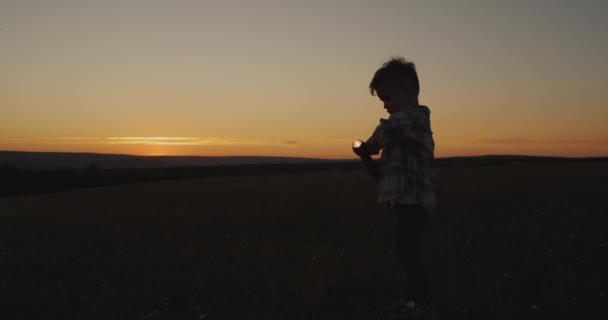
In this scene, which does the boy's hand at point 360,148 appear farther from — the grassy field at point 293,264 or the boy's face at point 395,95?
the grassy field at point 293,264

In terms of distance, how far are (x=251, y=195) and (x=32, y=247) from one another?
10856 millimetres

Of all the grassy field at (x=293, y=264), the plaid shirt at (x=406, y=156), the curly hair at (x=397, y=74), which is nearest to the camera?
the plaid shirt at (x=406, y=156)

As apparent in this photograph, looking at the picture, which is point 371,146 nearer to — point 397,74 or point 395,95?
point 395,95

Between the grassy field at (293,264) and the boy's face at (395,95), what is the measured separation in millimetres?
2442

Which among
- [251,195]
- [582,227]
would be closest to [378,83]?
[582,227]

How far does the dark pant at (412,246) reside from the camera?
4.23 m

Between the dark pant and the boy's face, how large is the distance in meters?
0.98

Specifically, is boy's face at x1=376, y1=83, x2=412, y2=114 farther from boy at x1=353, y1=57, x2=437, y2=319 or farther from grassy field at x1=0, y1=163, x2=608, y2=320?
grassy field at x1=0, y1=163, x2=608, y2=320

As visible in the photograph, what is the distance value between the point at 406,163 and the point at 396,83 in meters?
0.79

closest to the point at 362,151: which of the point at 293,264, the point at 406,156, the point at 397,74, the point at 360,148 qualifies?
the point at 360,148

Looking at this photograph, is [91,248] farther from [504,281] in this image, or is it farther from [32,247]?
[504,281]

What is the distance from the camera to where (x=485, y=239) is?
8711 mm

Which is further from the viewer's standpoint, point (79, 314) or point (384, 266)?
point (384, 266)

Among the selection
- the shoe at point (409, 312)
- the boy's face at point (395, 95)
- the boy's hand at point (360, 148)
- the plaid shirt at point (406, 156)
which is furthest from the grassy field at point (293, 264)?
the boy's face at point (395, 95)
